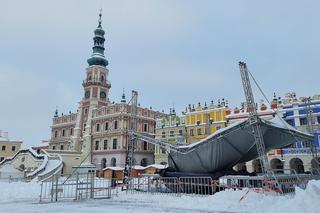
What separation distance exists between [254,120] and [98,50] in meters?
46.6

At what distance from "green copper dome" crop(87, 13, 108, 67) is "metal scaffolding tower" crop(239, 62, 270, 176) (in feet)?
141

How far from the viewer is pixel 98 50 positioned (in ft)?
186

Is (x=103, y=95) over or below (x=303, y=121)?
over

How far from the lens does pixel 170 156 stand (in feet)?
68.5

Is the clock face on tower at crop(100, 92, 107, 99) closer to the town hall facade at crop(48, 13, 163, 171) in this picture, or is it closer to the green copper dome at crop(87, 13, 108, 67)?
the town hall facade at crop(48, 13, 163, 171)

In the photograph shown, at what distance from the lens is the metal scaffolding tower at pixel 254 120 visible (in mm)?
15703

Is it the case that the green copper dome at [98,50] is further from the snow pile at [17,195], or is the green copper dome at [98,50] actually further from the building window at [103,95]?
the snow pile at [17,195]

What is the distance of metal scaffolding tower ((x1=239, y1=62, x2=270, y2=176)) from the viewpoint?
15703 millimetres

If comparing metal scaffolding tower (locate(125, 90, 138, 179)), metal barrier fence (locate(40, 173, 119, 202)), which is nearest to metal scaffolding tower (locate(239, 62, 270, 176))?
metal barrier fence (locate(40, 173, 119, 202))

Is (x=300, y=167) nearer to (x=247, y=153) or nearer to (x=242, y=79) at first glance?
(x=247, y=153)

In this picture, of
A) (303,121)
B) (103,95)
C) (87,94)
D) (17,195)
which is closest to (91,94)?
(87,94)

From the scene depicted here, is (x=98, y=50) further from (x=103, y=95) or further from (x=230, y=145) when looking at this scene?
(x=230, y=145)

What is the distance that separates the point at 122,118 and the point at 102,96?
10.2 meters

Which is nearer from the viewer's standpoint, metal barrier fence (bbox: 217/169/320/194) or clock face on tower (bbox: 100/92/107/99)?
metal barrier fence (bbox: 217/169/320/194)
